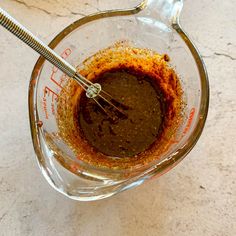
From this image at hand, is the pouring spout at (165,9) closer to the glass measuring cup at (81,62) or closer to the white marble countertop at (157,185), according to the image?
the glass measuring cup at (81,62)

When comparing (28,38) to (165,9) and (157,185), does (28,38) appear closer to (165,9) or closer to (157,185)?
(165,9)

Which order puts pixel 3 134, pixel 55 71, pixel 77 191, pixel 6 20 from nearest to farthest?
pixel 6 20, pixel 77 191, pixel 55 71, pixel 3 134

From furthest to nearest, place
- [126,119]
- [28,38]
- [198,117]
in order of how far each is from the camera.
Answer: [126,119] < [198,117] < [28,38]

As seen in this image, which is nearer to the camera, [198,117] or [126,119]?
[198,117]

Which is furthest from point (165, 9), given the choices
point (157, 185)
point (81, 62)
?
point (157, 185)

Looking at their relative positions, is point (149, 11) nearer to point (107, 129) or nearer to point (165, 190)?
point (107, 129)

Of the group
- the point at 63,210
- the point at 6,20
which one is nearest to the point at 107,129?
the point at 63,210
